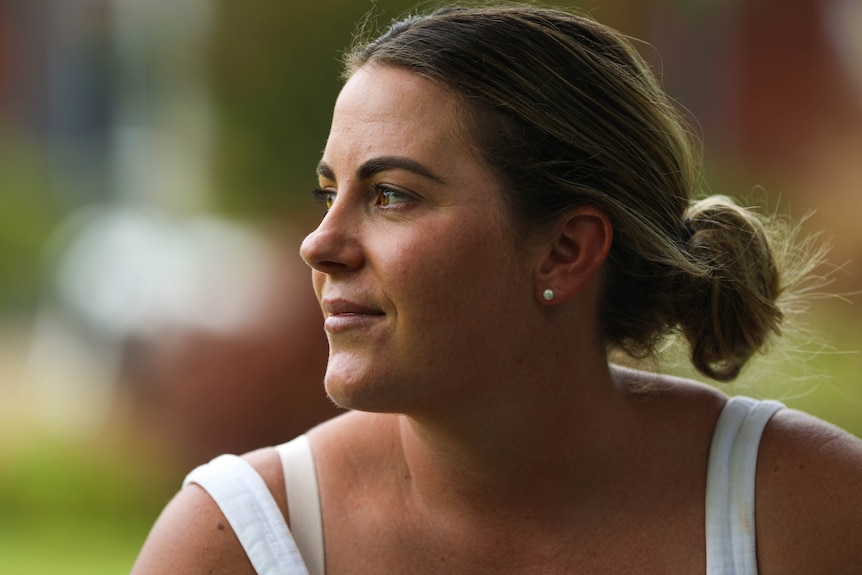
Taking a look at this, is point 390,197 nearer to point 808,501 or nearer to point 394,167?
point 394,167

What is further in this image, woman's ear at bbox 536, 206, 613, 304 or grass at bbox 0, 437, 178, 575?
grass at bbox 0, 437, 178, 575

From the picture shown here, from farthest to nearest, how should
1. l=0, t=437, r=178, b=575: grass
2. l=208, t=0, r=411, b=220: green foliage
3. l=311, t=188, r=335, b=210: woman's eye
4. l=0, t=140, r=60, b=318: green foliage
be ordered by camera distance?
1. l=0, t=140, r=60, b=318: green foliage
2. l=208, t=0, r=411, b=220: green foliage
3. l=0, t=437, r=178, b=575: grass
4. l=311, t=188, r=335, b=210: woman's eye


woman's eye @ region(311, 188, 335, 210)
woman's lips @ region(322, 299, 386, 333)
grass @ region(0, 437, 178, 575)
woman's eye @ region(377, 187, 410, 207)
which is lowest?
grass @ region(0, 437, 178, 575)

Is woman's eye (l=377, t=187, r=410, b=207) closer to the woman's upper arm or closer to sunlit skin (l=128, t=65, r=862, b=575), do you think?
sunlit skin (l=128, t=65, r=862, b=575)

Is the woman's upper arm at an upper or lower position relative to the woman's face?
lower

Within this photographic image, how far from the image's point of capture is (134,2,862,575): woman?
2414 millimetres

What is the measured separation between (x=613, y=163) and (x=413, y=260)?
469 mm

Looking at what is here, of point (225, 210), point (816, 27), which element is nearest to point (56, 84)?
point (225, 210)

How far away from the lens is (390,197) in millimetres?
2434

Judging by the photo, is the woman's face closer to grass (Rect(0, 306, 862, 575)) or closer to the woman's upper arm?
the woman's upper arm

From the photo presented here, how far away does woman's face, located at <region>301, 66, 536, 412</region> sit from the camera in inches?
93.6

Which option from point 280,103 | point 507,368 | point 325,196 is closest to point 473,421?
point 507,368

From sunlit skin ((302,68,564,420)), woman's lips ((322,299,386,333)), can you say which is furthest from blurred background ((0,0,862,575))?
woman's lips ((322,299,386,333))

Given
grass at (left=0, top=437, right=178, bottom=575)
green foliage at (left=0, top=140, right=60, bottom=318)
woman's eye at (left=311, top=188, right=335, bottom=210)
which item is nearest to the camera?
woman's eye at (left=311, top=188, right=335, bottom=210)
